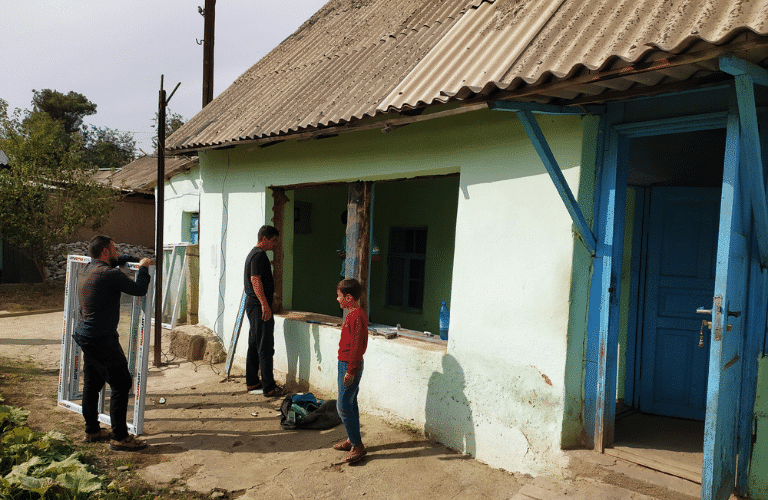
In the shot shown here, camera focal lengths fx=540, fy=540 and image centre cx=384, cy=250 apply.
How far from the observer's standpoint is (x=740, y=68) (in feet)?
8.67

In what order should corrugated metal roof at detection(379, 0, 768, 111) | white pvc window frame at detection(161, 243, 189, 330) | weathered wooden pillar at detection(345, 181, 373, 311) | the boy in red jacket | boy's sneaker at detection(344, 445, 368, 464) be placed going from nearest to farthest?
corrugated metal roof at detection(379, 0, 768, 111) < the boy in red jacket < boy's sneaker at detection(344, 445, 368, 464) < weathered wooden pillar at detection(345, 181, 373, 311) < white pvc window frame at detection(161, 243, 189, 330)

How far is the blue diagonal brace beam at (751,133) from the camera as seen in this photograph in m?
2.66

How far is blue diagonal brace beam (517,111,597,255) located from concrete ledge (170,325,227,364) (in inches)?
222

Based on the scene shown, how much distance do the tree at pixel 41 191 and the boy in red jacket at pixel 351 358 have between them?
Answer: 12535 mm

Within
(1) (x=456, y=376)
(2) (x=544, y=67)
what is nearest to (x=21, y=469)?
(1) (x=456, y=376)

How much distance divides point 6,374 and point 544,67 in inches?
289

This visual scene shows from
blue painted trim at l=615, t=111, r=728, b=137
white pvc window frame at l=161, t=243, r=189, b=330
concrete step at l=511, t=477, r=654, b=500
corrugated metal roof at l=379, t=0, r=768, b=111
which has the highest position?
corrugated metal roof at l=379, t=0, r=768, b=111

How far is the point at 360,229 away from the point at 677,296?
328cm

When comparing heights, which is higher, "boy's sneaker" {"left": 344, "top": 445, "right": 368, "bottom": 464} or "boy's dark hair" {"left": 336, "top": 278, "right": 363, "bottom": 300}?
"boy's dark hair" {"left": 336, "top": 278, "right": 363, "bottom": 300}

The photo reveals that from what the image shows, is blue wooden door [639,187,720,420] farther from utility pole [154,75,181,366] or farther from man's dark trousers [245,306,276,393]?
utility pole [154,75,181,366]

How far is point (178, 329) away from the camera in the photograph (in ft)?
27.2

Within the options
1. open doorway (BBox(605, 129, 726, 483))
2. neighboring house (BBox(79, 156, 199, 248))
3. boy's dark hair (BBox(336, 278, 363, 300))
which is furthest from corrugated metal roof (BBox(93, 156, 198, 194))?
open doorway (BBox(605, 129, 726, 483))

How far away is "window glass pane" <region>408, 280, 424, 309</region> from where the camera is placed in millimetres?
9016

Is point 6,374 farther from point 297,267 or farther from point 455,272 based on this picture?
point 455,272
